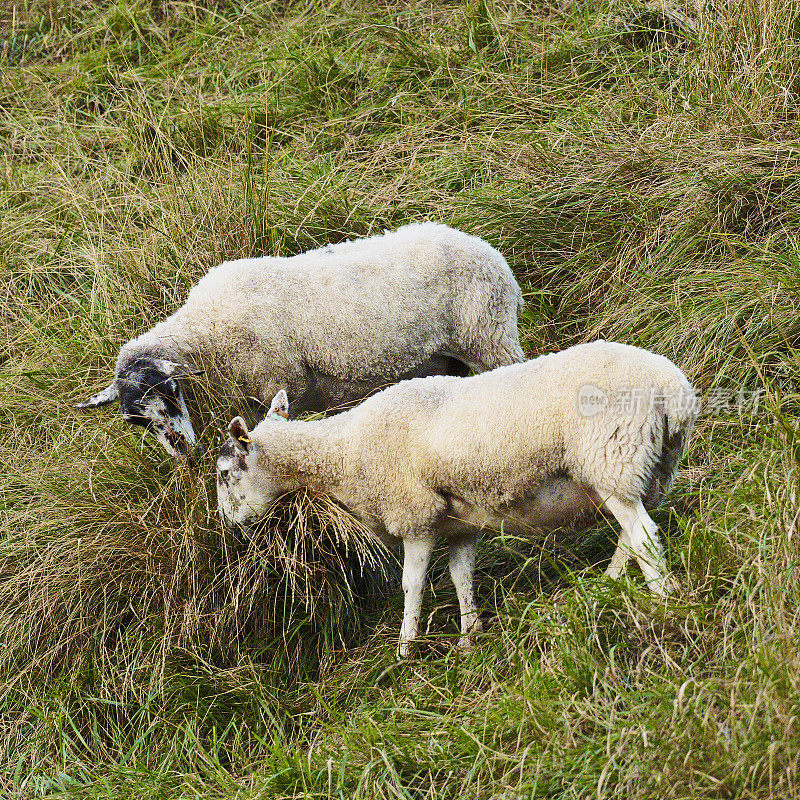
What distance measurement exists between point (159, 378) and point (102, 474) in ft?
1.64

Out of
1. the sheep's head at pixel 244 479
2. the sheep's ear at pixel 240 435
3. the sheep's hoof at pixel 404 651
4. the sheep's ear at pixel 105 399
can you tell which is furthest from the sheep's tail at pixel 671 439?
the sheep's ear at pixel 105 399

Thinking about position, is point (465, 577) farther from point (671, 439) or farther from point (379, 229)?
point (379, 229)

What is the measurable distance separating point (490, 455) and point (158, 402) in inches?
60.8

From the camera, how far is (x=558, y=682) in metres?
3.28

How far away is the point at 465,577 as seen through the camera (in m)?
4.17

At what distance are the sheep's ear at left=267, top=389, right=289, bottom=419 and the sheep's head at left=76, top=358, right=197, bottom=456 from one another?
0.39 metres

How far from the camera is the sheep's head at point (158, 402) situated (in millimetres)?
4586

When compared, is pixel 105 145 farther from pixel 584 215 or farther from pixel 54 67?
pixel 584 215

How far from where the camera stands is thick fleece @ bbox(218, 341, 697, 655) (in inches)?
145

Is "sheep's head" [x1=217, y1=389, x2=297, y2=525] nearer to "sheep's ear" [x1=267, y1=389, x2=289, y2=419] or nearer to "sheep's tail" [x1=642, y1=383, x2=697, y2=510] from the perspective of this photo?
"sheep's ear" [x1=267, y1=389, x2=289, y2=419]

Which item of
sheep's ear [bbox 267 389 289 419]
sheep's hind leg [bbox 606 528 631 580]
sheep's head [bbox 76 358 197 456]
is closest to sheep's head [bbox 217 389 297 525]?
sheep's ear [bbox 267 389 289 419]

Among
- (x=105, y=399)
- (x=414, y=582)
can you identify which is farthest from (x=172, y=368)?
(x=414, y=582)

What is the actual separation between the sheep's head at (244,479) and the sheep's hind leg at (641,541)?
1.33 metres

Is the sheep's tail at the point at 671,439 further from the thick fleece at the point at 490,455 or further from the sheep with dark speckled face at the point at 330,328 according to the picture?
the sheep with dark speckled face at the point at 330,328
